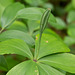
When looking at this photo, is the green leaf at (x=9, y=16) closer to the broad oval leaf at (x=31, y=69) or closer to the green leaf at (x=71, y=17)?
the broad oval leaf at (x=31, y=69)

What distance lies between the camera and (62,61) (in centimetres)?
67

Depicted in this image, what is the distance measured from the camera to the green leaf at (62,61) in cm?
64

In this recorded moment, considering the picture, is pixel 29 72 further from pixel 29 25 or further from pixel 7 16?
pixel 29 25

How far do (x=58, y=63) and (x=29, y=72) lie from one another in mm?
134

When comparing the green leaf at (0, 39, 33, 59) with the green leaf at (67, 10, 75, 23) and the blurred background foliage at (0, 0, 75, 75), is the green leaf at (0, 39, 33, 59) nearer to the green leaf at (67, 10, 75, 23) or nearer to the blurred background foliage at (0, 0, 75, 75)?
the blurred background foliage at (0, 0, 75, 75)

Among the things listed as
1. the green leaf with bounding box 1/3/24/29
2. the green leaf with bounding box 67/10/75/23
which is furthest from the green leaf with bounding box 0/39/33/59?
the green leaf with bounding box 67/10/75/23

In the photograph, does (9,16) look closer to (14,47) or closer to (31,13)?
(31,13)

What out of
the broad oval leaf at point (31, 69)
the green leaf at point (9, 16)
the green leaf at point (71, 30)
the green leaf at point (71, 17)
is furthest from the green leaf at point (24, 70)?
the green leaf at point (71, 17)

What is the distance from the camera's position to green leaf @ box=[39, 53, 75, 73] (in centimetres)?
64

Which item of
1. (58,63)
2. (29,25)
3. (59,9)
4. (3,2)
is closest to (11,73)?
(58,63)

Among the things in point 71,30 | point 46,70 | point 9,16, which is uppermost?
point 9,16

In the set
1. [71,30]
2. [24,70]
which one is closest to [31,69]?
[24,70]

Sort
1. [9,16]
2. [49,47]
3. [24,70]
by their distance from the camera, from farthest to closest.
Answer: [9,16] < [49,47] < [24,70]

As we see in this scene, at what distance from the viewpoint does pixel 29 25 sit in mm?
1132
